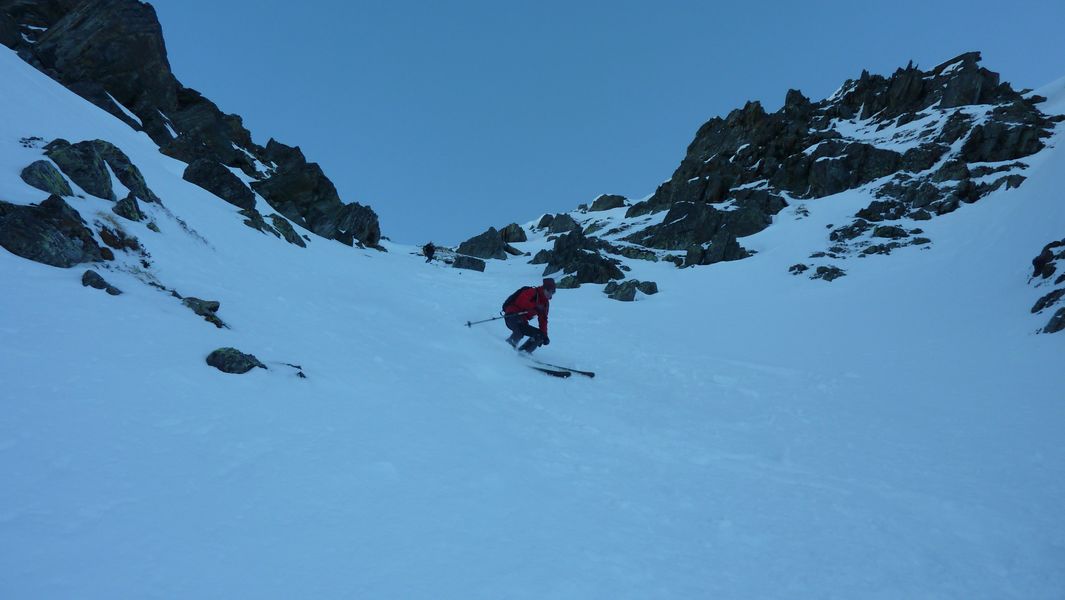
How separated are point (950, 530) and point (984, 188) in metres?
60.8

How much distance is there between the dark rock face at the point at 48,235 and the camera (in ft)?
24.4

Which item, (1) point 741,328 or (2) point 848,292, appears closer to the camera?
(1) point 741,328

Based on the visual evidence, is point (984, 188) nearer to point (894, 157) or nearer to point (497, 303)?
point (894, 157)

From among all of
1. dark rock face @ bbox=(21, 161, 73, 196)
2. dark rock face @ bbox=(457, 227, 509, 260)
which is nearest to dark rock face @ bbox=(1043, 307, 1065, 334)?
dark rock face @ bbox=(21, 161, 73, 196)

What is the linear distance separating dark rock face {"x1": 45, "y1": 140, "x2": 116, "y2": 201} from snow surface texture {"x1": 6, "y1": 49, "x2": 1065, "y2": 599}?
2.31 ft

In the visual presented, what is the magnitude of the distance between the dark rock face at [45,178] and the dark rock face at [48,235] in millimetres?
1721

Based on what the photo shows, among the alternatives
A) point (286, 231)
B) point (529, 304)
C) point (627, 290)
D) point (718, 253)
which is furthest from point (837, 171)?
point (529, 304)

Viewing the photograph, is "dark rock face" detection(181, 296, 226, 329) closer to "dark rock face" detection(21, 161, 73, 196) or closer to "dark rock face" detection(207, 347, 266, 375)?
"dark rock face" detection(207, 347, 266, 375)

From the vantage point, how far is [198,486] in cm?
411

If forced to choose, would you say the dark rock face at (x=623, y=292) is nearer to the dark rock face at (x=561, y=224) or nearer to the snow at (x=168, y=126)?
the snow at (x=168, y=126)

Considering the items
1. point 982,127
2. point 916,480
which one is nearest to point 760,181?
point 982,127

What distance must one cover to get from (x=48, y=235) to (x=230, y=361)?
3903 mm

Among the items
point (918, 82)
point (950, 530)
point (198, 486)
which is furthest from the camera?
point (918, 82)

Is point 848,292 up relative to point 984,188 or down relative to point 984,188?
down
